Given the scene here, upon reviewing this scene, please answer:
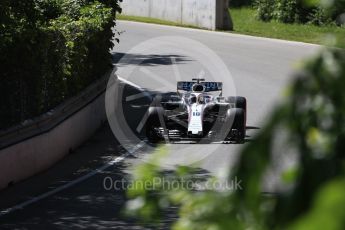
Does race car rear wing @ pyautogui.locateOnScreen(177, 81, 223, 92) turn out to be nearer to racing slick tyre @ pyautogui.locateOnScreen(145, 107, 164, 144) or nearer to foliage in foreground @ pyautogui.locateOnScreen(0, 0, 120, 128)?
racing slick tyre @ pyautogui.locateOnScreen(145, 107, 164, 144)

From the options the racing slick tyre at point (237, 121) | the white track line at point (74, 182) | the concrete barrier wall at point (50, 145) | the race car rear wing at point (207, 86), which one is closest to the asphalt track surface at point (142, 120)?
the white track line at point (74, 182)

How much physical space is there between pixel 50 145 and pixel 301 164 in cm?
1360

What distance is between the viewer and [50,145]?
15.3 meters

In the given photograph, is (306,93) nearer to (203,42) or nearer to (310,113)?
(310,113)

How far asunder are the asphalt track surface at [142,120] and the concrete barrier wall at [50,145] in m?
0.17

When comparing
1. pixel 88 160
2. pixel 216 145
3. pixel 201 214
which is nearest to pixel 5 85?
pixel 88 160

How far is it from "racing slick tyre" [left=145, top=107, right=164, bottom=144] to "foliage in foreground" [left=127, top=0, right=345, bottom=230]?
14.8 meters

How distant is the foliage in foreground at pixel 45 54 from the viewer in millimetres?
14805

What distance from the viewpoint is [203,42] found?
1479 inches

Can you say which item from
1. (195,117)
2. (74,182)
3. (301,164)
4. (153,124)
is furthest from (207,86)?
(301,164)

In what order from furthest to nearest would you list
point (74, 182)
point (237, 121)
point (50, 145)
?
point (237, 121) → point (50, 145) → point (74, 182)

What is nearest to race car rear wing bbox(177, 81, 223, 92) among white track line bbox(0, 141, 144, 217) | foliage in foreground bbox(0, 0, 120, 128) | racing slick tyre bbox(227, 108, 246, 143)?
racing slick tyre bbox(227, 108, 246, 143)

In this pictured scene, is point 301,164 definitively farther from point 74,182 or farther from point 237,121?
point 237,121

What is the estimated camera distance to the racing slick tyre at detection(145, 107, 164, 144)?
17047mm
